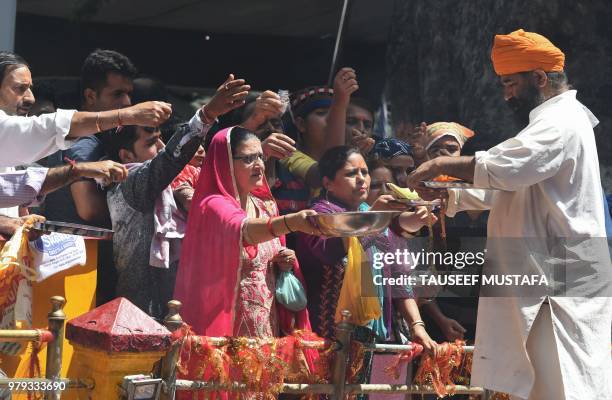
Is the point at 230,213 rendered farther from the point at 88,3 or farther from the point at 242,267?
the point at 88,3

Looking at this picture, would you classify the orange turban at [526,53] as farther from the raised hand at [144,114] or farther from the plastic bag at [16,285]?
the plastic bag at [16,285]

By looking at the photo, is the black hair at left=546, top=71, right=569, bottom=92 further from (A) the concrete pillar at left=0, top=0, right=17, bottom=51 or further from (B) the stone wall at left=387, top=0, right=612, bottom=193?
(A) the concrete pillar at left=0, top=0, right=17, bottom=51

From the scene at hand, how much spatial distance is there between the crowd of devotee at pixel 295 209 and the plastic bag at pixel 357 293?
0.02 metres

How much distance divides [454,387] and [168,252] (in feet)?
4.84

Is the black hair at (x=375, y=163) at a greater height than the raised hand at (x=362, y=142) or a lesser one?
lesser

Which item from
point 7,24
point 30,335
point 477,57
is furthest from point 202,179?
point 477,57

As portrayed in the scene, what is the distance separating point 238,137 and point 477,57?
3.35 meters

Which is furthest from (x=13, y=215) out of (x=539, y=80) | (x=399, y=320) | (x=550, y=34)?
(x=550, y=34)

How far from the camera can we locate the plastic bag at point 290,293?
491 cm

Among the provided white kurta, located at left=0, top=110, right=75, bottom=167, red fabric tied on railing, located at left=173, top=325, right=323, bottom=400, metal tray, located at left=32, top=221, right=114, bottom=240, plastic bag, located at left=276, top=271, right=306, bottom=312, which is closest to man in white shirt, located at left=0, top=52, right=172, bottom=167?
white kurta, located at left=0, top=110, right=75, bottom=167

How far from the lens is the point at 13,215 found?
4801mm

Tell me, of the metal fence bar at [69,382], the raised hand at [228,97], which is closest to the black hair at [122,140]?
the raised hand at [228,97]

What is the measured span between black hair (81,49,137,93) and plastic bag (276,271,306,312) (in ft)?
5.27

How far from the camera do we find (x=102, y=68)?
5852 mm
